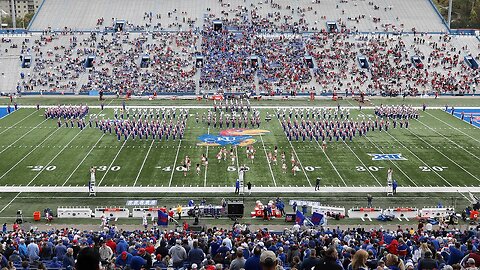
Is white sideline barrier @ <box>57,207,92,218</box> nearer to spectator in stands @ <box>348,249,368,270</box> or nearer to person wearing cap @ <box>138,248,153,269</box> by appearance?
person wearing cap @ <box>138,248,153,269</box>

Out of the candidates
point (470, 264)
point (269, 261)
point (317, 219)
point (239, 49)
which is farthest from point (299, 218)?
point (239, 49)

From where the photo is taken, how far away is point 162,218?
20.0 m

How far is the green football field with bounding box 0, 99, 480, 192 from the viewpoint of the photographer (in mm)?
25156

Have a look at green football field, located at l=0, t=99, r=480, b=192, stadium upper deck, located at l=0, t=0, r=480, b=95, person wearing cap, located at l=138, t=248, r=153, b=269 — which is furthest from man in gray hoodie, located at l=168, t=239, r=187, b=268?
stadium upper deck, located at l=0, t=0, r=480, b=95

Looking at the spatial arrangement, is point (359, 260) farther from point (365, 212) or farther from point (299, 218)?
point (365, 212)

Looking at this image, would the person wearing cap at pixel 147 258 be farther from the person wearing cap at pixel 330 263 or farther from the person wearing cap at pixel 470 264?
the person wearing cap at pixel 470 264

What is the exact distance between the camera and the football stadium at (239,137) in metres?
12.6

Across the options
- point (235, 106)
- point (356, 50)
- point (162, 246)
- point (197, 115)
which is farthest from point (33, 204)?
point (356, 50)

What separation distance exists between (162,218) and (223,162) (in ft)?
28.5

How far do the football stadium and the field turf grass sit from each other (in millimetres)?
141

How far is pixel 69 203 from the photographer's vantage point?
22078 mm

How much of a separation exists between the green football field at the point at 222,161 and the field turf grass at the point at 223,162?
1.6 inches

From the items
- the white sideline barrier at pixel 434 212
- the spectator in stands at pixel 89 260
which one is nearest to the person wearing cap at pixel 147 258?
the spectator in stands at pixel 89 260

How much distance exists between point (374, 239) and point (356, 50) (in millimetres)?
47168
